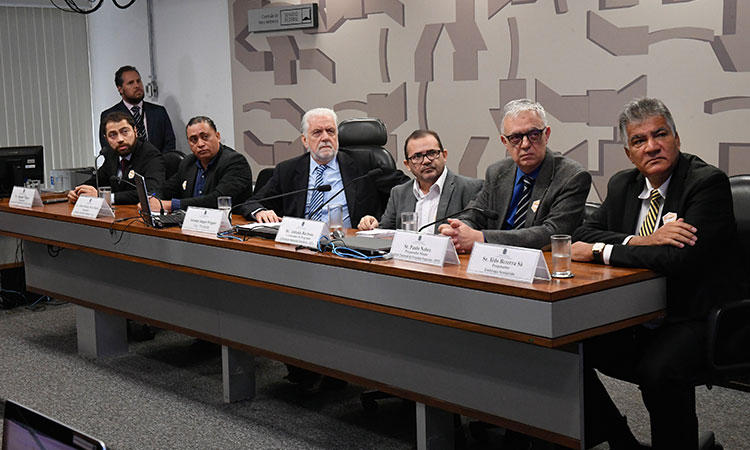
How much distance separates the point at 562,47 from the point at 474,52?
1.89 feet

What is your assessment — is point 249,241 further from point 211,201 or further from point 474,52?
point 474,52

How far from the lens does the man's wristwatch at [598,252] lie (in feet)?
8.59

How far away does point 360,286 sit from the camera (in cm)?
275

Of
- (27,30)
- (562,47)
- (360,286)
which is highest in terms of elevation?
(27,30)

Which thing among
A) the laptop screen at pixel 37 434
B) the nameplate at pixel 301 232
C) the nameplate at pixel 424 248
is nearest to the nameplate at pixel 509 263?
the nameplate at pixel 424 248

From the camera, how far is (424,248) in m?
2.68

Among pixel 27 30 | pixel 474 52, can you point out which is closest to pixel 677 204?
pixel 474 52

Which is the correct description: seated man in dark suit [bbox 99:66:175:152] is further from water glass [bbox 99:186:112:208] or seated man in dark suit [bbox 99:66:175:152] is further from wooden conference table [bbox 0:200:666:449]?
wooden conference table [bbox 0:200:666:449]

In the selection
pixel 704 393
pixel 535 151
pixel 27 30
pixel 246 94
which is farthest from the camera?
pixel 27 30

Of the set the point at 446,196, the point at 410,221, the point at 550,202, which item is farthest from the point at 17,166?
the point at 550,202

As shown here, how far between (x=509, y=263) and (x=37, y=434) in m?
1.52

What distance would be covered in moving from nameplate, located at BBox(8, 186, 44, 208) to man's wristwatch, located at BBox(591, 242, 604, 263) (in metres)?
3.04

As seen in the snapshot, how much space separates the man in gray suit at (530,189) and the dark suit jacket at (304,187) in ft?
3.01

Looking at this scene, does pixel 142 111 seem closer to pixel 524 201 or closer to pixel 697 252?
pixel 524 201
